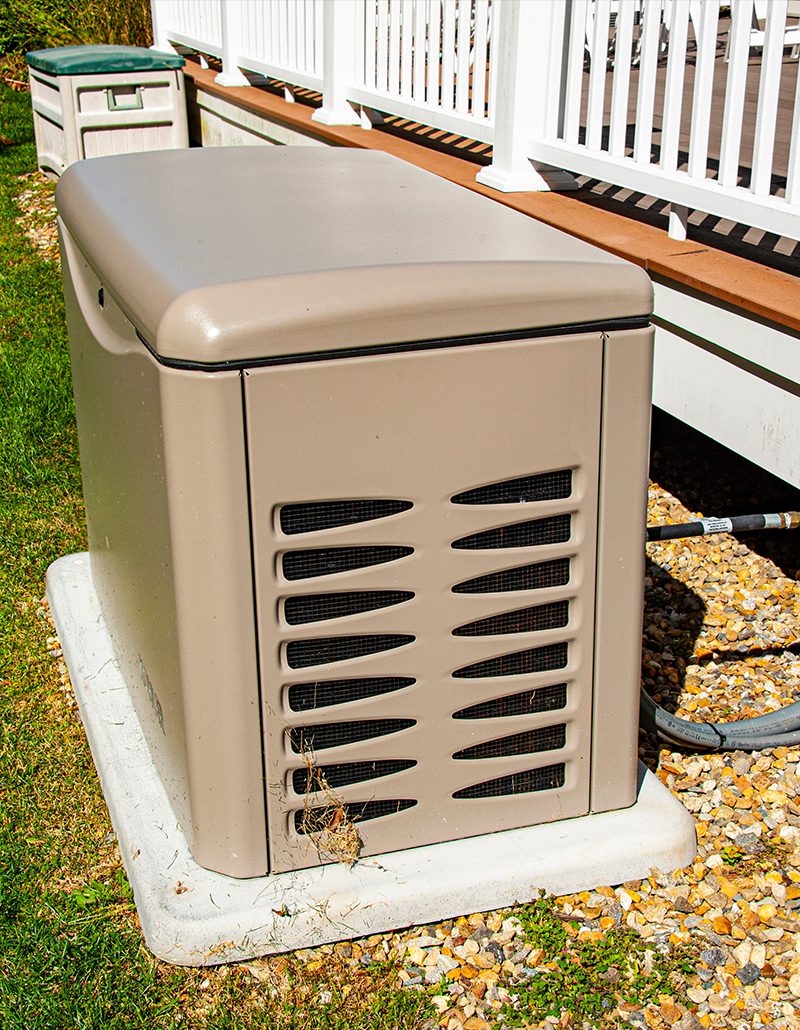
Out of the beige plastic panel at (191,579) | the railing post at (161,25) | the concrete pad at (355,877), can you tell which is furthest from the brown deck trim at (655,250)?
the railing post at (161,25)

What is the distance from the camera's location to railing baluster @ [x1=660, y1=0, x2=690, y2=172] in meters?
3.57

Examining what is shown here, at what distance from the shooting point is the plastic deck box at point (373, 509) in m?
2.03

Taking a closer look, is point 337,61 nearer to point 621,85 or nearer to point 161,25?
point 621,85

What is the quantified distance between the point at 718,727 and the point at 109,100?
704 cm

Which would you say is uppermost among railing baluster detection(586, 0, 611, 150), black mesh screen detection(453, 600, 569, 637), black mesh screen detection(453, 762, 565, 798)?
railing baluster detection(586, 0, 611, 150)

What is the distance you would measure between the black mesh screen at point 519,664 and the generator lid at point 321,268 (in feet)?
2.11

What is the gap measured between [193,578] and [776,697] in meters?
1.78

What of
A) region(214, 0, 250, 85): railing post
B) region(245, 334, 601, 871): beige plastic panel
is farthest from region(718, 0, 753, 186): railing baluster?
region(214, 0, 250, 85): railing post

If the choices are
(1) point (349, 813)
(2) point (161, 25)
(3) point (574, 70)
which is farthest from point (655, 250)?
(2) point (161, 25)

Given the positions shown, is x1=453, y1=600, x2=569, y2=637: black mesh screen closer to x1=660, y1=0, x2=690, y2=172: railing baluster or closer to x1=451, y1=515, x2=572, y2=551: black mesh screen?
x1=451, y1=515, x2=572, y2=551: black mesh screen

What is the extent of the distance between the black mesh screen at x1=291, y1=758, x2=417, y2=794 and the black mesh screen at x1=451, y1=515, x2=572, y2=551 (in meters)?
0.44

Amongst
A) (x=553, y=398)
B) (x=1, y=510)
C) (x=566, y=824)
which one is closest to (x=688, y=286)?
(x=553, y=398)

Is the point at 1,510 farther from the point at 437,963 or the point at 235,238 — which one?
the point at 437,963

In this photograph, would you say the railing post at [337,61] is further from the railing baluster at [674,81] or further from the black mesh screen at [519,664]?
the black mesh screen at [519,664]
